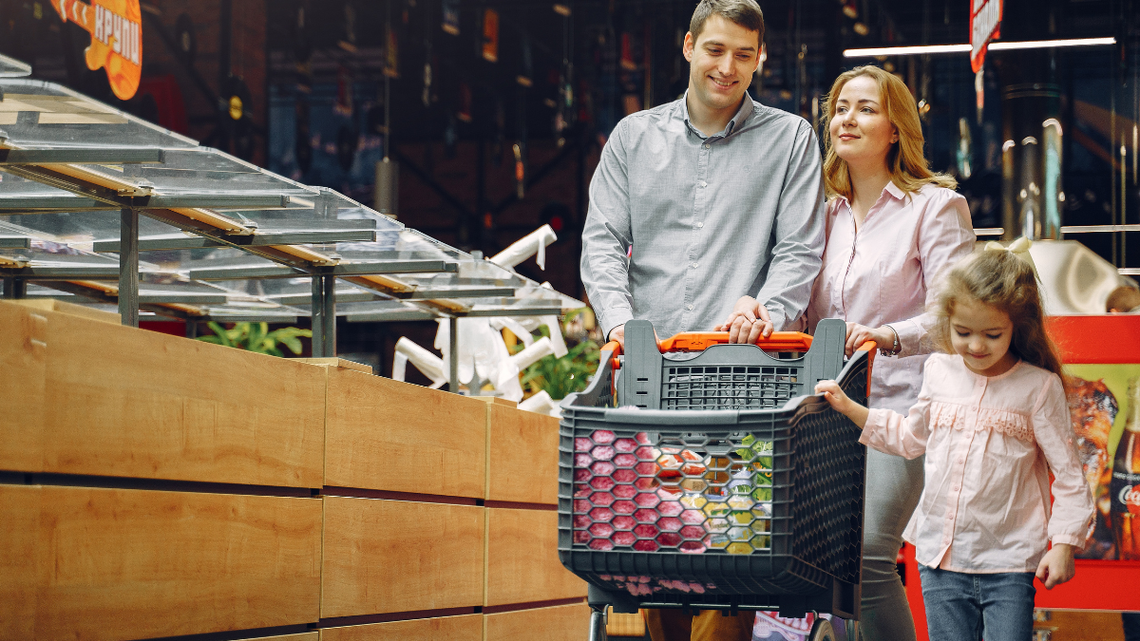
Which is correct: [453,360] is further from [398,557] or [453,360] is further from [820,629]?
[820,629]

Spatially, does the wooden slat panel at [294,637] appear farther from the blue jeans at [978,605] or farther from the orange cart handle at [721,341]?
the blue jeans at [978,605]

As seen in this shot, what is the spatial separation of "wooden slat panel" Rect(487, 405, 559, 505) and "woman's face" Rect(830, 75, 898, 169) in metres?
1.68

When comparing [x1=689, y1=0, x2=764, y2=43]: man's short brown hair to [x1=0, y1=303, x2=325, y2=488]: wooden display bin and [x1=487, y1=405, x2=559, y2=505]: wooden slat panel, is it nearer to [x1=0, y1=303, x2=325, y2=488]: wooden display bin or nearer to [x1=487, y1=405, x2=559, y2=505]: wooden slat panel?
[x1=0, y1=303, x2=325, y2=488]: wooden display bin

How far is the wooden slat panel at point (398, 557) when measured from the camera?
317 cm

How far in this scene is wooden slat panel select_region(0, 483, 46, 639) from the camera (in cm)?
203

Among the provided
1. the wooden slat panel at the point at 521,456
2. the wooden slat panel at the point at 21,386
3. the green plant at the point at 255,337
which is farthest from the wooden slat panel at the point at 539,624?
the wooden slat panel at the point at 21,386

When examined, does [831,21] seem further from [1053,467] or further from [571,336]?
[1053,467]

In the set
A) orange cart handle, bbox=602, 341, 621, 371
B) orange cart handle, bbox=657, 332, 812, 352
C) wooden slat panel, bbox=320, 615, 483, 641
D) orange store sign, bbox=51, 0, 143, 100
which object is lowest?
wooden slat panel, bbox=320, 615, 483, 641

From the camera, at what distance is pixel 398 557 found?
3.49 m

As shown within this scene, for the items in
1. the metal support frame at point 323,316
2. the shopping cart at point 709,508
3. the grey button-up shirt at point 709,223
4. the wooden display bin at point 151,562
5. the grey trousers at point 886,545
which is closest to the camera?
the shopping cart at point 709,508

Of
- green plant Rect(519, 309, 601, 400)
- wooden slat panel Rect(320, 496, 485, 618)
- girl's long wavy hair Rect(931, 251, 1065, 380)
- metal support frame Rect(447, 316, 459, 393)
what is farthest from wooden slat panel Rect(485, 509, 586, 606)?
girl's long wavy hair Rect(931, 251, 1065, 380)

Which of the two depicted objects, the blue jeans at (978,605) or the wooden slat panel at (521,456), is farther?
the wooden slat panel at (521,456)

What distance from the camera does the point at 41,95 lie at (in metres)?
2.41

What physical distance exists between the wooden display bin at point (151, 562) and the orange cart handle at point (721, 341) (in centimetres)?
106
